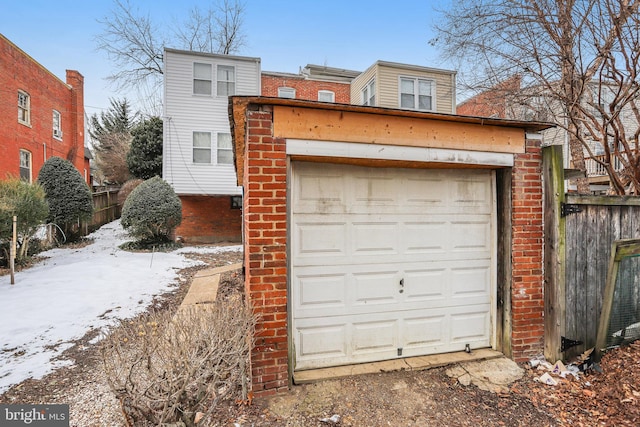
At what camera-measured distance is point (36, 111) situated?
15852mm

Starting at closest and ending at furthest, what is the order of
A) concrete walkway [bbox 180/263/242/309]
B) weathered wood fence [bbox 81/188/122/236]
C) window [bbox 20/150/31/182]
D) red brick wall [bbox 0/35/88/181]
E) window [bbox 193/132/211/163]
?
concrete walkway [bbox 180/263/242/309] < window [bbox 193/132/211/163] < red brick wall [bbox 0/35/88/181] < weathered wood fence [bbox 81/188/122/236] < window [bbox 20/150/31/182]

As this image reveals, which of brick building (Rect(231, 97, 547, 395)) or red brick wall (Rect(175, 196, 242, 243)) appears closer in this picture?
brick building (Rect(231, 97, 547, 395))

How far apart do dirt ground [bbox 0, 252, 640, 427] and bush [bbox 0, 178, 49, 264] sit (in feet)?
21.5

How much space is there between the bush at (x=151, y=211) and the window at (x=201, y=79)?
4.20 metres

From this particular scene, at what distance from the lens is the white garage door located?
3.45m

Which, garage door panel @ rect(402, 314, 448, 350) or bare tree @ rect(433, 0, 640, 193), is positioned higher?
bare tree @ rect(433, 0, 640, 193)

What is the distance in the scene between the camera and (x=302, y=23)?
1249 centimetres

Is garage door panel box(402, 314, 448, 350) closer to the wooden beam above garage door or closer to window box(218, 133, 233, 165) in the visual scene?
the wooden beam above garage door

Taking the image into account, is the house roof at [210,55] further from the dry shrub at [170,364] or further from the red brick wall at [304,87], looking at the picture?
the dry shrub at [170,364]

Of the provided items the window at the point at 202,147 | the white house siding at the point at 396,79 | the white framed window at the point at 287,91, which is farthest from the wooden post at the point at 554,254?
the white framed window at the point at 287,91

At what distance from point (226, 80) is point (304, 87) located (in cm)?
433

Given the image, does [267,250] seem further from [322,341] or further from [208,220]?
[208,220]

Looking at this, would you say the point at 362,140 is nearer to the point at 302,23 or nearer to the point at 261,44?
the point at 302,23

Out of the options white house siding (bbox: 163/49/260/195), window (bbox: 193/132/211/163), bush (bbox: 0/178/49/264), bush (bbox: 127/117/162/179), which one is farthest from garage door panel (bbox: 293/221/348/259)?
bush (bbox: 127/117/162/179)
